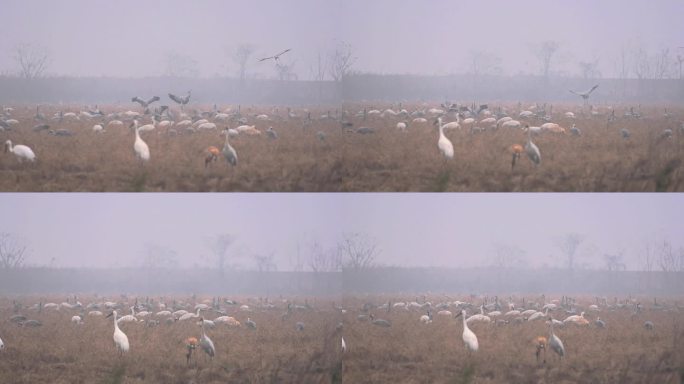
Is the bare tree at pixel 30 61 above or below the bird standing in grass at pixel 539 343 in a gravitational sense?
above

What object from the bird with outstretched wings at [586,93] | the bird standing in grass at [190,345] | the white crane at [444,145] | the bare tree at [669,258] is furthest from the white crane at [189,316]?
the bare tree at [669,258]

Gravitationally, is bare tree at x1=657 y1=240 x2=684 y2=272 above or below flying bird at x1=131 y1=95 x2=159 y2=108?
below

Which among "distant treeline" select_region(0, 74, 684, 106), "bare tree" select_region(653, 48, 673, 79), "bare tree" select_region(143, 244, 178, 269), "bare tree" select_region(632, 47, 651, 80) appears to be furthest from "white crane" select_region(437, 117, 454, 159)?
"bare tree" select_region(143, 244, 178, 269)

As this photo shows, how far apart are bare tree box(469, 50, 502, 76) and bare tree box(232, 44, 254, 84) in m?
1.31

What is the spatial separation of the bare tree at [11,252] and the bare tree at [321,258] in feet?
5.52

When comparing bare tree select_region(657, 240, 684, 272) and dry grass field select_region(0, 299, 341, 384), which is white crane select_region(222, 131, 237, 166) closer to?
dry grass field select_region(0, 299, 341, 384)

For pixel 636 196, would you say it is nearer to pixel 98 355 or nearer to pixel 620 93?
pixel 620 93

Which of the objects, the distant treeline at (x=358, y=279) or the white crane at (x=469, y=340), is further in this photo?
the white crane at (x=469, y=340)

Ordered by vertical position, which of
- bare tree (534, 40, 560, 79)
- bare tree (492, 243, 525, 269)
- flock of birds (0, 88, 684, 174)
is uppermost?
bare tree (534, 40, 560, 79)

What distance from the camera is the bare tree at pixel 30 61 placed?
5.91m

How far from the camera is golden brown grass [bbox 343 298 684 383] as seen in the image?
6047mm

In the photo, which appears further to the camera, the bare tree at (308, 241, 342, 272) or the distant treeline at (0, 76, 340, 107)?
the bare tree at (308, 241, 342, 272)

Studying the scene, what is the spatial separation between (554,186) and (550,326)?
0.83m

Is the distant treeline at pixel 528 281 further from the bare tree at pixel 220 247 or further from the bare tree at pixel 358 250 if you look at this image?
the bare tree at pixel 220 247
